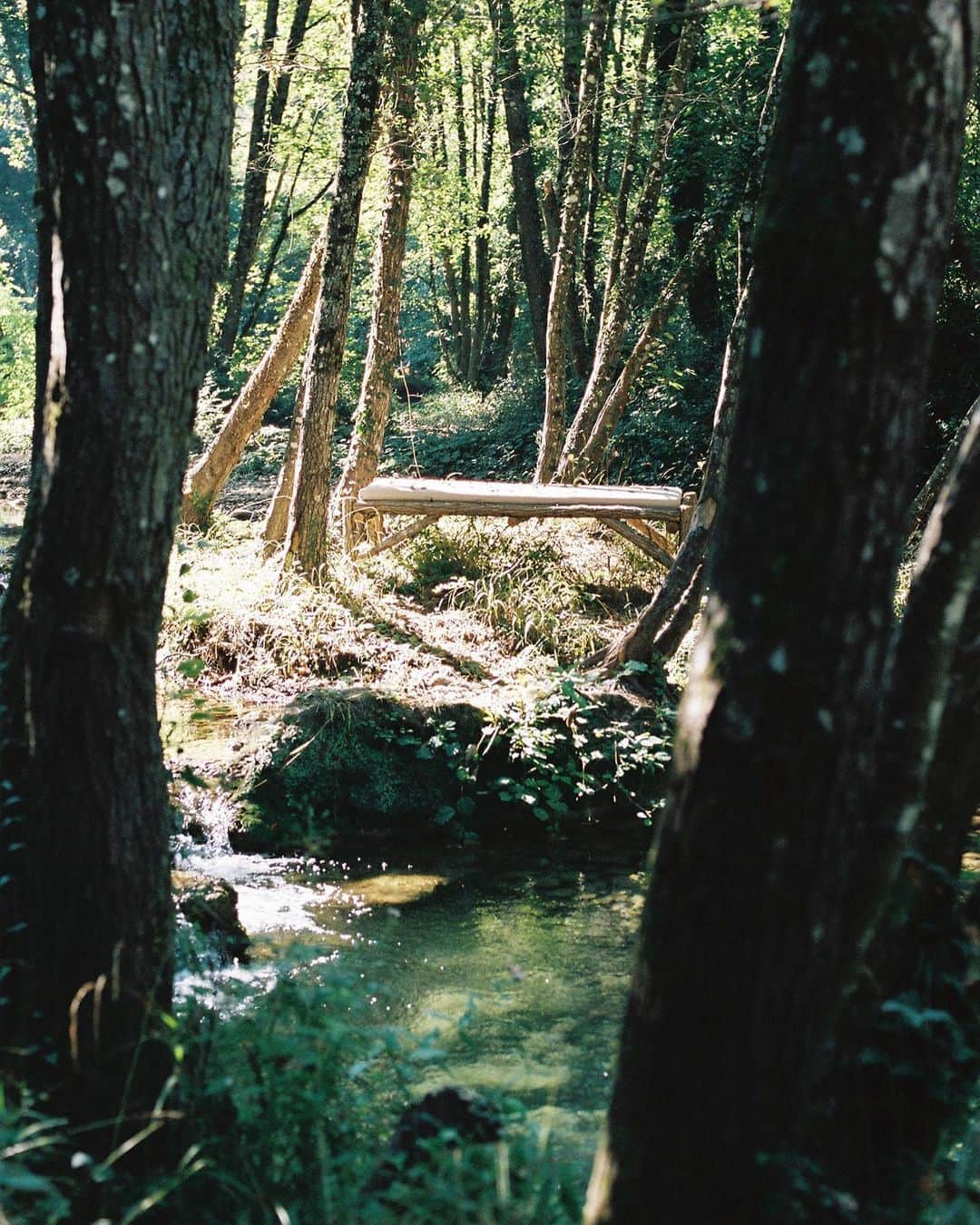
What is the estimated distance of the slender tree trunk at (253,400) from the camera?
41.7 feet

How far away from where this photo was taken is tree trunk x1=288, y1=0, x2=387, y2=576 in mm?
9398

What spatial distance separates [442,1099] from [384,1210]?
→ 0.47 metres

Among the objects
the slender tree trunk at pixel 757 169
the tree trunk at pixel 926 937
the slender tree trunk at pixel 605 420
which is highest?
the slender tree trunk at pixel 757 169

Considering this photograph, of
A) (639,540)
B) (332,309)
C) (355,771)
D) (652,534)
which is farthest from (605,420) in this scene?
(355,771)

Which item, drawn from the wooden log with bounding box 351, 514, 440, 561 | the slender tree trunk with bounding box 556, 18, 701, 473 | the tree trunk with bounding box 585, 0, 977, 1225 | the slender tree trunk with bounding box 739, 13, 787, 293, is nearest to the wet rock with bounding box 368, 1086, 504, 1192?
the tree trunk with bounding box 585, 0, 977, 1225

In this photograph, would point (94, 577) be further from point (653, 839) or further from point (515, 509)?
point (515, 509)

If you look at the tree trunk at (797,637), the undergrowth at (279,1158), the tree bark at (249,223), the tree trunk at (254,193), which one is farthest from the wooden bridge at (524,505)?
the tree bark at (249,223)

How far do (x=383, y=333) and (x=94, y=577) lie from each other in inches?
316

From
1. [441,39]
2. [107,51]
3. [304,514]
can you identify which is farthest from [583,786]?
[441,39]

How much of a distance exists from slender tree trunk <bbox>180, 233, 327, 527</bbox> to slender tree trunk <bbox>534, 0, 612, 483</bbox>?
2.60 metres

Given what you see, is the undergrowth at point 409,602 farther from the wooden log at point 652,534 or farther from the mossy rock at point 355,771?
the mossy rock at point 355,771

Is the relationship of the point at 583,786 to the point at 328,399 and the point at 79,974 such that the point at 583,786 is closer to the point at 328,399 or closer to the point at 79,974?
the point at 328,399

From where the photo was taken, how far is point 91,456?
3105 millimetres

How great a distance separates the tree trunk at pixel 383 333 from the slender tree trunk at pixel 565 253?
1832 millimetres
